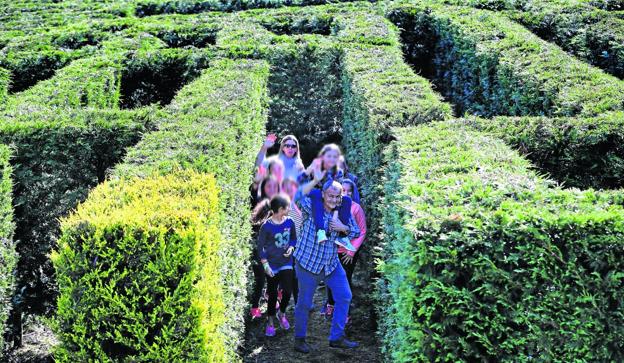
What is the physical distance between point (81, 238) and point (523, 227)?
118 inches

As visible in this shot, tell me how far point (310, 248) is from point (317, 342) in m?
1.27

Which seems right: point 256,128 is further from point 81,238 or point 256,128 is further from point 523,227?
point 523,227

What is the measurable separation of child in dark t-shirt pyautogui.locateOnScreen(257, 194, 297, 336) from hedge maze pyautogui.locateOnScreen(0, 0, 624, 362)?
36cm

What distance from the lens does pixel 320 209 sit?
22.3ft

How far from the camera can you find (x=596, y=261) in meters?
4.14

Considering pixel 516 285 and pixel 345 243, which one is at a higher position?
pixel 516 285

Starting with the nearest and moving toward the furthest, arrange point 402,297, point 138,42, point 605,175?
point 402,297 < point 605,175 < point 138,42

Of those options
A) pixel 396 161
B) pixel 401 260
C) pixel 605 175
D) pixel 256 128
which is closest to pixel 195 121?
pixel 256 128

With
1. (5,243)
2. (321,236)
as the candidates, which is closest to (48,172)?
(5,243)

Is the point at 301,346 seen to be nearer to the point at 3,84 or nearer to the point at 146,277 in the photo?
the point at 146,277

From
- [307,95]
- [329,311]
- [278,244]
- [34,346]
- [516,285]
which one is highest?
[516,285]

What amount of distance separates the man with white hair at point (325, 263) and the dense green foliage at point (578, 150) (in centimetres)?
205

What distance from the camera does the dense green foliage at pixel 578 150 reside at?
711 centimetres

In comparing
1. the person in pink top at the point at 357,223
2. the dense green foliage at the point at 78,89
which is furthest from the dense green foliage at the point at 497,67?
the dense green foliage at the point at 78,89
